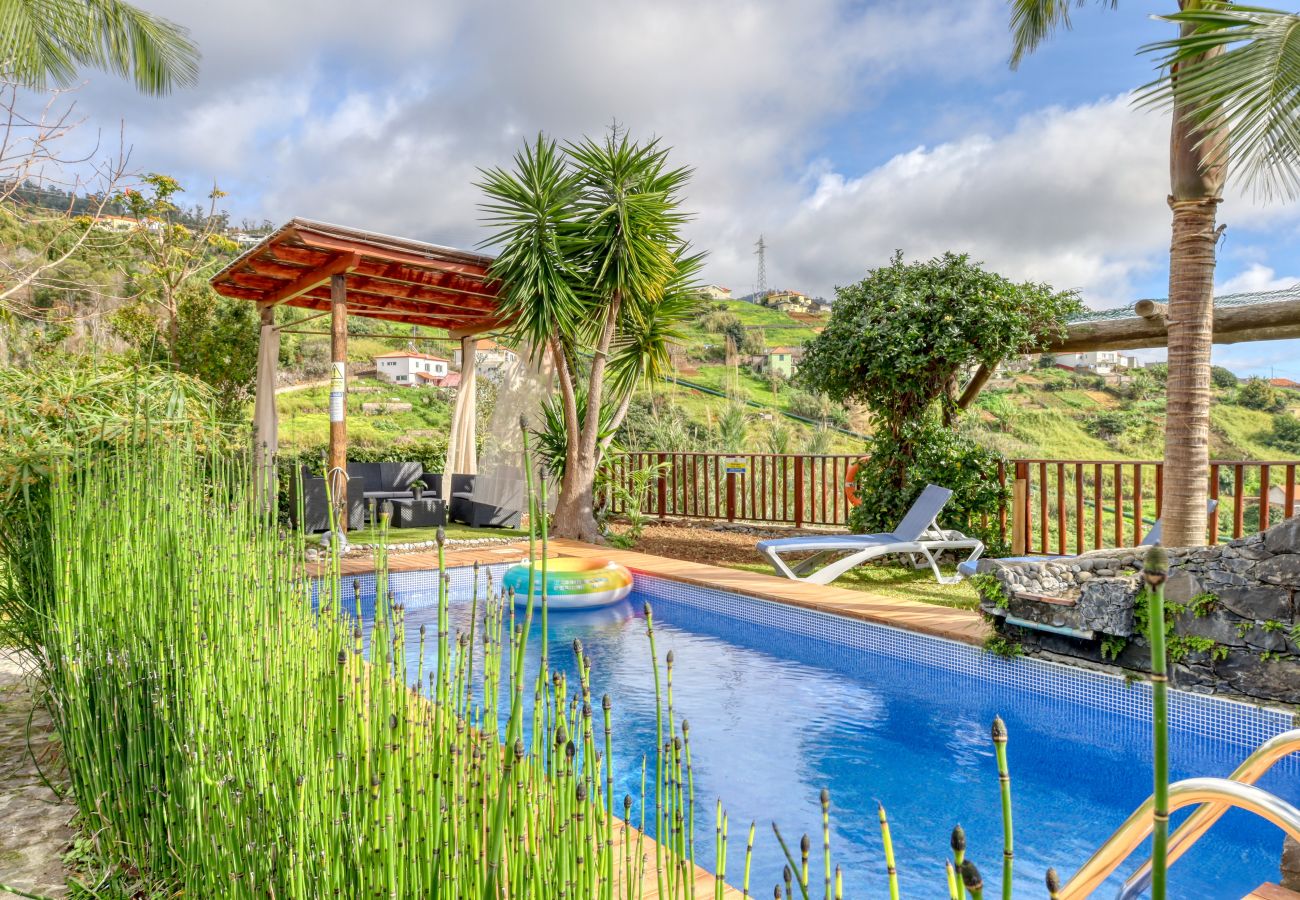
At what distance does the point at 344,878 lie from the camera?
1.27 m

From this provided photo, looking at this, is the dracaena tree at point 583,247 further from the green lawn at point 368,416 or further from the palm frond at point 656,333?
the green lawn at point 368,416

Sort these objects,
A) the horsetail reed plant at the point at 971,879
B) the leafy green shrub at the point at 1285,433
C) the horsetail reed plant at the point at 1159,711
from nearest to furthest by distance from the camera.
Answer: the horsetail reed plant at the point at 1159,711, the horsetail reed plant at the point at 971,879, the leafy green shrub at the point at 1285,433

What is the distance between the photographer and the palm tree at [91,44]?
568 centimetres

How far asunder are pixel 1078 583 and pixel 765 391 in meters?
25.4

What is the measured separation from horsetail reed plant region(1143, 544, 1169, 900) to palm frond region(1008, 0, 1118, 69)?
743cm

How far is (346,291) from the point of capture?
8789 millimetres

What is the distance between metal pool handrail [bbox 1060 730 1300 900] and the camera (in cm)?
81

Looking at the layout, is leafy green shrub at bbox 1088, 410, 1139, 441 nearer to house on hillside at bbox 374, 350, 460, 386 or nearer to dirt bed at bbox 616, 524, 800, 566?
dirt bed at bbox 616, 524, 800, 566

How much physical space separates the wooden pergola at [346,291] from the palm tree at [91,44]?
6.12 feet

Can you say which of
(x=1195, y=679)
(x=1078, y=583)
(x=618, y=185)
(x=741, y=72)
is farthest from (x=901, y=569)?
(x=741, y=72)

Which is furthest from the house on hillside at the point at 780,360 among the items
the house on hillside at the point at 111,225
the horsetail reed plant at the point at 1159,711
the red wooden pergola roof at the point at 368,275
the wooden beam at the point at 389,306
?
the horsetail reed plant at the point at 1159,711

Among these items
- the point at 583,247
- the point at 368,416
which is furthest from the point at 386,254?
the point at 368,416

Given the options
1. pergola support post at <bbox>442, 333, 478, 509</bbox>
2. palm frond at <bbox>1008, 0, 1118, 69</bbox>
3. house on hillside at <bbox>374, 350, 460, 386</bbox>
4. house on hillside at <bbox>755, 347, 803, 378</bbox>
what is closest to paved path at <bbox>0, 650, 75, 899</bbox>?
pergola support post at <bbox>442, 333, 478, 509</bbox>

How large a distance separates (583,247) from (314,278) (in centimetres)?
289
